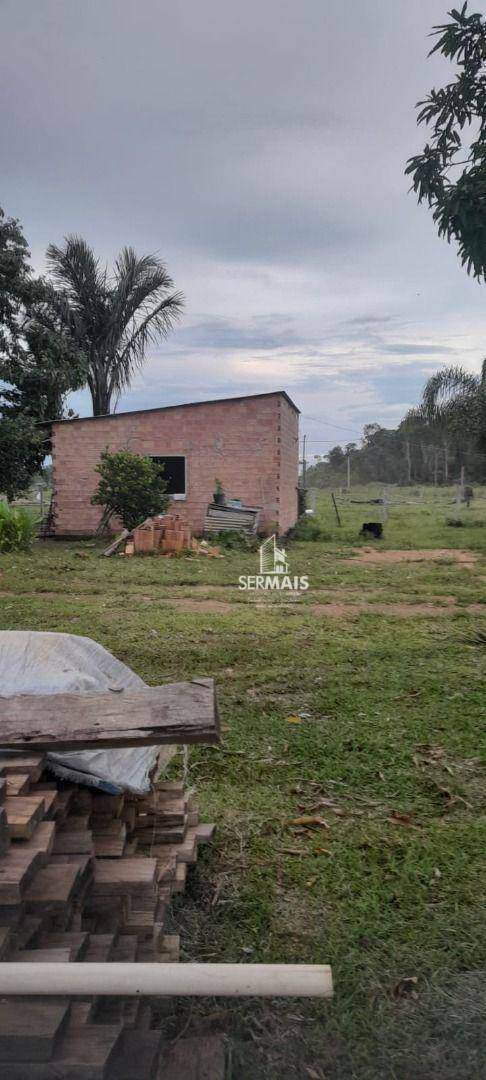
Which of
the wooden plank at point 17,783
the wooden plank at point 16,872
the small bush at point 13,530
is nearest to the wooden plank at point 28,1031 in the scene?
the wooden plank at point 16,872

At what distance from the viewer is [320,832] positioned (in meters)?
3.04

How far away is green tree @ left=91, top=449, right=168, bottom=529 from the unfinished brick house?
703 millimetres

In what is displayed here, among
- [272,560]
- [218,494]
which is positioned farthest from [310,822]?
[218,494]

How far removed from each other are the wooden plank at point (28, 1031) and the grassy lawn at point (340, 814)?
67 cm

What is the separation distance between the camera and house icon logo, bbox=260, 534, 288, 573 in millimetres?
10328

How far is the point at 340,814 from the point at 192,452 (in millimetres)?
11537

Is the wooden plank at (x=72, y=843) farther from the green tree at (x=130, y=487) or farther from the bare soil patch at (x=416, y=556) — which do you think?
the green tree at (x=130, y=487)

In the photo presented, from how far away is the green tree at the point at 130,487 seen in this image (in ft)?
43.7

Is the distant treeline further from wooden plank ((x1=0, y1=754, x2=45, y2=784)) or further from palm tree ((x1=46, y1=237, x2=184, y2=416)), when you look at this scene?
wooden plank ((x1=0, y1=754, x2=45, y2=784))

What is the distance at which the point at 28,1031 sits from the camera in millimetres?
1421

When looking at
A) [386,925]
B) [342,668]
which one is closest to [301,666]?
[342,668]

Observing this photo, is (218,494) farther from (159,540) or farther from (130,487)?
(159,540)

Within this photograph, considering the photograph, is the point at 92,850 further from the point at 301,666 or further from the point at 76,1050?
the point at 301,666

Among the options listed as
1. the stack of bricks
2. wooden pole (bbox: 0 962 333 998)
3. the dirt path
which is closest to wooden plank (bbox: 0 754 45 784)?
wooden pole (bbox: 0 962 333 998)
